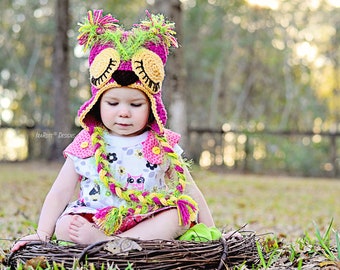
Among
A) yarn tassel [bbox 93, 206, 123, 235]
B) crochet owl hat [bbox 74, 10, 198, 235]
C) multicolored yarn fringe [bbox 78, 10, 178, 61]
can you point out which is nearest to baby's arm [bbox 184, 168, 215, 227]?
crochet owl hat [bbox 74, 10, 198, 235]

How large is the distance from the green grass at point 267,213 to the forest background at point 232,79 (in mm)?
5042

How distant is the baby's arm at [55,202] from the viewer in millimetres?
2893

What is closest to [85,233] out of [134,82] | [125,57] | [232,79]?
[134,82]

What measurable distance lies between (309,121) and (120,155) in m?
23.7

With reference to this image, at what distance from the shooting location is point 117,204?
2.90 meters

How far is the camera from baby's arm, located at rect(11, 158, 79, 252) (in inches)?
114

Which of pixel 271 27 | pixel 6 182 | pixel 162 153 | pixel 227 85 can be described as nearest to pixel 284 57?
pixel 271 27

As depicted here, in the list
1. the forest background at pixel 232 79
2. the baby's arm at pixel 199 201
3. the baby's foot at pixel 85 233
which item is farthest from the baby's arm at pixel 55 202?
the forest background at pixel 232 79

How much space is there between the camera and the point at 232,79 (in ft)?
81.0

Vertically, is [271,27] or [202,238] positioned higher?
[271,27]

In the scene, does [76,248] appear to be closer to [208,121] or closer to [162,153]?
[162,153]

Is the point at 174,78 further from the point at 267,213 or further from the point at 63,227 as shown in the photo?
the point at 63,227

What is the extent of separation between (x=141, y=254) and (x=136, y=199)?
15.9 inches

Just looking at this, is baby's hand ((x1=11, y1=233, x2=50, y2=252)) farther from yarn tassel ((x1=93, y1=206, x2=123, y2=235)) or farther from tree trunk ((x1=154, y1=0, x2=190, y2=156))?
tree trunk ((x1=154, y1=0, x2=190, y2=156))
